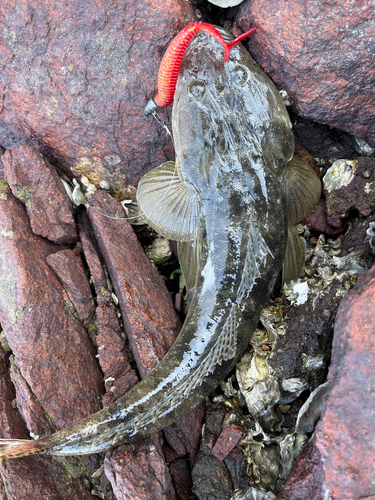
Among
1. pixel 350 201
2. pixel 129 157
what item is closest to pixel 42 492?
pixel 129 157

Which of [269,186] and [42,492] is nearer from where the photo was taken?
[42,492]

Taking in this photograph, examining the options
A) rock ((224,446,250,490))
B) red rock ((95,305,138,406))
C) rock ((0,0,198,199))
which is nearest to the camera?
rock ((224,446,250,490))

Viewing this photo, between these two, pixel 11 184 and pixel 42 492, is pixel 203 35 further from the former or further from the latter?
pixel 42 492

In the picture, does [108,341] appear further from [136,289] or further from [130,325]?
[136,289]

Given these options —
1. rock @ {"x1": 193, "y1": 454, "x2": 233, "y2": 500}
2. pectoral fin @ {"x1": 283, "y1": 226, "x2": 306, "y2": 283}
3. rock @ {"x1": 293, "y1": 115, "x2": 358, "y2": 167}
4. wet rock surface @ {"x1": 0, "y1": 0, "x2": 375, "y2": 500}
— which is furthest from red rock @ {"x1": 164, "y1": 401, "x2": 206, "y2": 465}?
rock @ {"x1": 293, "y1": 115, "x2": 358, "y2": 167}

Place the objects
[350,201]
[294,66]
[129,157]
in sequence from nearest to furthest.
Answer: [294,66] → [350,201] → [129,157]

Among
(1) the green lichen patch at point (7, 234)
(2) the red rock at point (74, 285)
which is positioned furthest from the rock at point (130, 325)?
(1) the green lichen patch at point (7, 234)

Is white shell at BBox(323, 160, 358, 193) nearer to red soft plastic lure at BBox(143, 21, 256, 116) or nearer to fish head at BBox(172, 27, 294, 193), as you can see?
fish head at BBox(172, 27, 294, 193)
